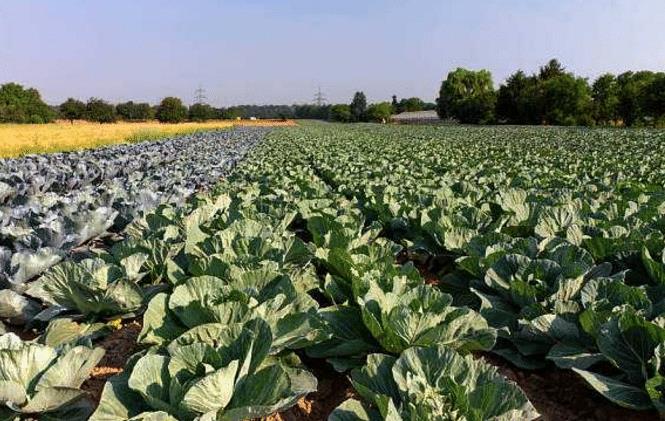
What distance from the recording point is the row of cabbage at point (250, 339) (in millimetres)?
1750

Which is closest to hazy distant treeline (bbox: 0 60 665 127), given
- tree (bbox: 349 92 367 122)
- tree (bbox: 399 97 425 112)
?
tree (bbox: 349 92 367 122)

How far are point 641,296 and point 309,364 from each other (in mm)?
1656

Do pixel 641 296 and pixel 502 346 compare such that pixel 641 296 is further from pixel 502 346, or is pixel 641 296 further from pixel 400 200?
pixel 400 200

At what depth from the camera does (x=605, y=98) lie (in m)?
62.6

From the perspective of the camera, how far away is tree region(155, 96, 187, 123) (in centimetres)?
8175

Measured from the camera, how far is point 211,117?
9562cm

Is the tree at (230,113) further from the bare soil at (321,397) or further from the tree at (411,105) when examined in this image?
the bare soil at (321,397)

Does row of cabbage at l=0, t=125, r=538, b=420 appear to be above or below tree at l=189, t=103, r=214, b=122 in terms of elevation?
below

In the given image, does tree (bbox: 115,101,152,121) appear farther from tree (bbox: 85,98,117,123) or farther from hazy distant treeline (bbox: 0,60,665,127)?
tree (bbox: 85,98,117,123)

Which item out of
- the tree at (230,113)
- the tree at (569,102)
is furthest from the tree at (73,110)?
the tree at (569,102)

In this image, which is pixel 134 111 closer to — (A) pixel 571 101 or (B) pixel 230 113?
(B) pixel 230 113

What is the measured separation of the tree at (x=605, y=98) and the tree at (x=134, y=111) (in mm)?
70754

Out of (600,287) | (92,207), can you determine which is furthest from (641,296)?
(92,207)

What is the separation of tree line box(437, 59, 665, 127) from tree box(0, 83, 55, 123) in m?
60.5
